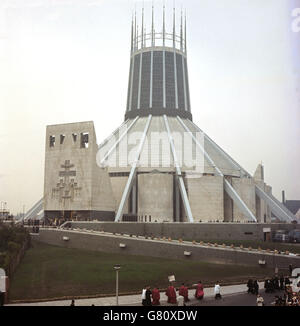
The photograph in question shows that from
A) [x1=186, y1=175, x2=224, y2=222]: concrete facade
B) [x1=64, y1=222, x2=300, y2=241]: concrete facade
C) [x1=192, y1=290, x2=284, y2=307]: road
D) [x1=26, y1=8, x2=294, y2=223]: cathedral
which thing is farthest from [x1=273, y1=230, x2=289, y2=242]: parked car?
[x1=192, y1=290, x2=284, y2=307]: road

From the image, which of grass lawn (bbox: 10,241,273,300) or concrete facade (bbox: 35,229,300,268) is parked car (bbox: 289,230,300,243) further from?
grass lawn (bbox: 10,241,273,300)

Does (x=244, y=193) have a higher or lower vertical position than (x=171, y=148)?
lower

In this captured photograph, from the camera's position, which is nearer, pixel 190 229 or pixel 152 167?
pixel 190 229

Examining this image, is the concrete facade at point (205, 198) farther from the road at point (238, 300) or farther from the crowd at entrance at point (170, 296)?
the crowd at entrance at point (170, 296)

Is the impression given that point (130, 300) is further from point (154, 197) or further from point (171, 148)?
point (171, 148)

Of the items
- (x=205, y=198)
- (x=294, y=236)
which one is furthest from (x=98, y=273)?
(x=205, y=198)
